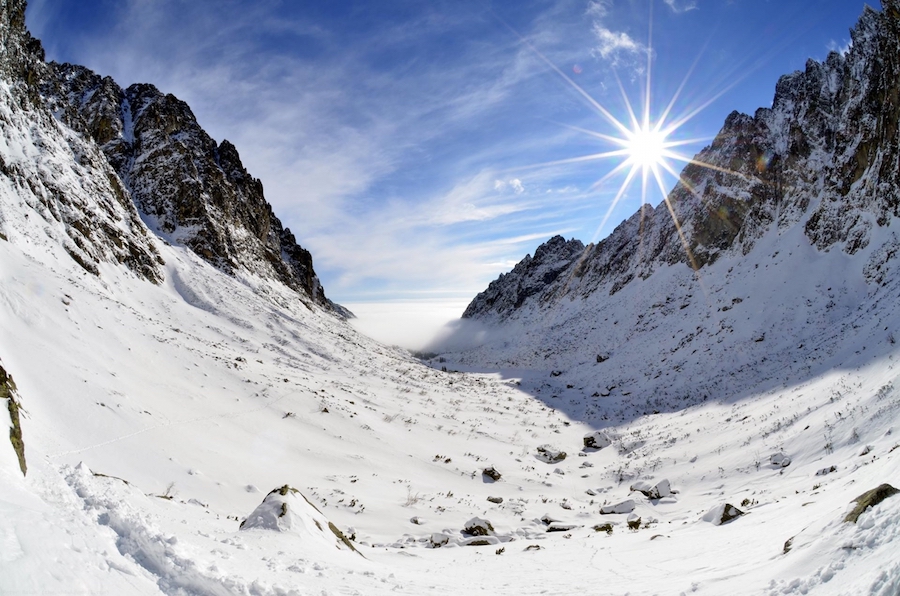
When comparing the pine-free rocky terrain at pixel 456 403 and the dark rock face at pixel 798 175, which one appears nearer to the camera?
the pine-free rocky terrain at pixel 456 403

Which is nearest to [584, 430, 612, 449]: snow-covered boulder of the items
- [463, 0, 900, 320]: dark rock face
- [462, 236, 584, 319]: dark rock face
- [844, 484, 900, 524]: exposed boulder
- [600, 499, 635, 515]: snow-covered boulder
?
[600, 499, 635, 515]: snow-covered boulder

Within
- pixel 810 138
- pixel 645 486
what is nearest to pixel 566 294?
pixel 810 138

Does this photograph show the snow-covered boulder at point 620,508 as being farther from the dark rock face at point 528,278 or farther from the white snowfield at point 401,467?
the dark rock face at point 528,278

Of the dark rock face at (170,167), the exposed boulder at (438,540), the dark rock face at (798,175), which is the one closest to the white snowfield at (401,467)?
the exposed boulder at (438,540)

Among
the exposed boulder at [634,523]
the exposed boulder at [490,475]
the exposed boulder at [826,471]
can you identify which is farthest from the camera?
the exposed boulder at [490,475]

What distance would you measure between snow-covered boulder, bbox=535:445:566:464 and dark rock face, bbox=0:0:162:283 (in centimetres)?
2587

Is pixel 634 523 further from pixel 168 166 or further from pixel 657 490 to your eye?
pixel 168 166

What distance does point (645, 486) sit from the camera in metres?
14.6

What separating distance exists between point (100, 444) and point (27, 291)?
Result: 928cm

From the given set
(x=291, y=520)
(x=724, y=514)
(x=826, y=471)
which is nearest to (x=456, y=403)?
(x=724, y=514)

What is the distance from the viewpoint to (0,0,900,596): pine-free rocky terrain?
18.9ft

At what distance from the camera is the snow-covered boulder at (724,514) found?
8.92 meters

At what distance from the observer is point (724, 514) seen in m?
9.01

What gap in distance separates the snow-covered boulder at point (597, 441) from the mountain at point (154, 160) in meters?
31.4
